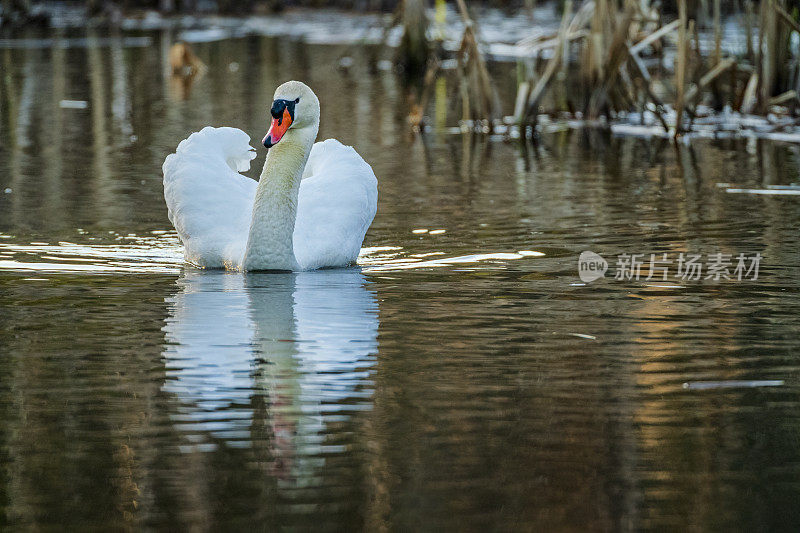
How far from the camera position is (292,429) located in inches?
213

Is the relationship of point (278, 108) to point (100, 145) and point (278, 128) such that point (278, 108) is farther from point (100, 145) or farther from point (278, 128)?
point (100, 145)

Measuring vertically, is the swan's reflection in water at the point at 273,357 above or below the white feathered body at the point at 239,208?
below

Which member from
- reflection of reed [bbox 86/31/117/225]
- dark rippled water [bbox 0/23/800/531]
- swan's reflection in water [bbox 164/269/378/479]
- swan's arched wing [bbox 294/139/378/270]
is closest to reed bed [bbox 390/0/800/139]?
dark rippled water [bbox 0/23/800/531]

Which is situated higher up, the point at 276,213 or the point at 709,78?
the point at 709,78

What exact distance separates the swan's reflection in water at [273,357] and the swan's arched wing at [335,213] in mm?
133

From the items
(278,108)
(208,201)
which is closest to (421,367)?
(278,108)

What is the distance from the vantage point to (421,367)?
6.34m

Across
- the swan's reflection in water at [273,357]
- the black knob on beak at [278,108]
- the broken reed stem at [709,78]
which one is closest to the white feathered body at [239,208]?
Answer: the swan's reflection in water at [273,357]

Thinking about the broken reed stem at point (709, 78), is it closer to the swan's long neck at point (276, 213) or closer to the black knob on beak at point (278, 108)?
the swan's long neck at point (276, 213)

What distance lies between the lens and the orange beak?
331 inches

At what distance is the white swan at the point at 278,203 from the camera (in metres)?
8.54

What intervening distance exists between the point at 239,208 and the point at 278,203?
0.72 m

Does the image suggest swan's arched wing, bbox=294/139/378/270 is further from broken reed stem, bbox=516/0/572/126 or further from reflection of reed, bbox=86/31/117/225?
broken reed stem, bbox=516/0/572/126

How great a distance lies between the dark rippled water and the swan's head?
0.86 metres
